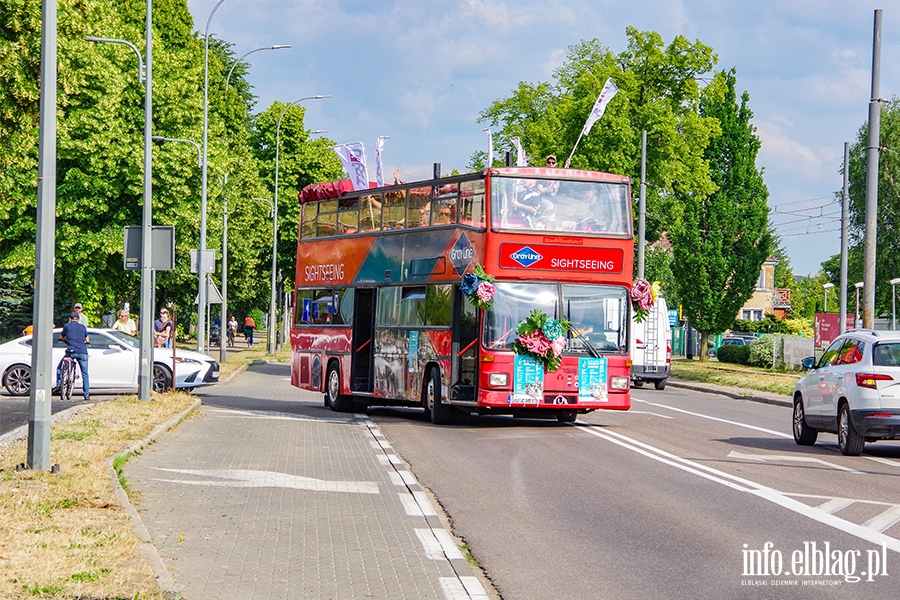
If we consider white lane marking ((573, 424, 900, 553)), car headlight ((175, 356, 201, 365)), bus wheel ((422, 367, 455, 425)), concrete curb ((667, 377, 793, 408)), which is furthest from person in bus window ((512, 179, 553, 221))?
concrete curb ((667, 377, 793, 408))

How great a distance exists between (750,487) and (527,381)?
7.74 metres

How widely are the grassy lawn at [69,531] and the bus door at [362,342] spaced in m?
9.73

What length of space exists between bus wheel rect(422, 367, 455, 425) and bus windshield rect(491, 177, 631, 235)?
9.71 ft

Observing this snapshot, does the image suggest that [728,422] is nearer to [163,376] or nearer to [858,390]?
[858,390]

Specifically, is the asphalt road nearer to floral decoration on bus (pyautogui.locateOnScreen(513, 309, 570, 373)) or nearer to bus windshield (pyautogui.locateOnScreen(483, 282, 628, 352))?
floral decoration on bus (pyautogui.locateOnScreen(513, 309, 570, 373))

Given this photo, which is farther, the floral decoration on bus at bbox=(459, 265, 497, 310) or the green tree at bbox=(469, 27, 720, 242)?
the green tree at bbox=(469, 27, 720, 242)

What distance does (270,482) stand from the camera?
42.9 feet

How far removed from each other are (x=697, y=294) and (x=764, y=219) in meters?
4.77

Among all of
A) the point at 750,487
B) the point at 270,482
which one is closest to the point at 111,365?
the point at 270,482

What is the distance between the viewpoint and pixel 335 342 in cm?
2628

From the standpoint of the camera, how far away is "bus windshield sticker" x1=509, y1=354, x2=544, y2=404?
20.5 metres

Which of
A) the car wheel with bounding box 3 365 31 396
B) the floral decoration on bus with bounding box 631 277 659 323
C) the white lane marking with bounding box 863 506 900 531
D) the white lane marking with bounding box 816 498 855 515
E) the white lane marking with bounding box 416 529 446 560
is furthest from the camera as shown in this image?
the car wheel with bounding box 3 365 31 396

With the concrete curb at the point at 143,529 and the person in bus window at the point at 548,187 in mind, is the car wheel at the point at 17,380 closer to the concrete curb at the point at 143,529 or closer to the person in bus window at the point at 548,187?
the concrete curb at the point at 143,529

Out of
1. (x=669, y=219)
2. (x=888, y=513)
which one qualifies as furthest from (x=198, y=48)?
(x=888, y=513)
